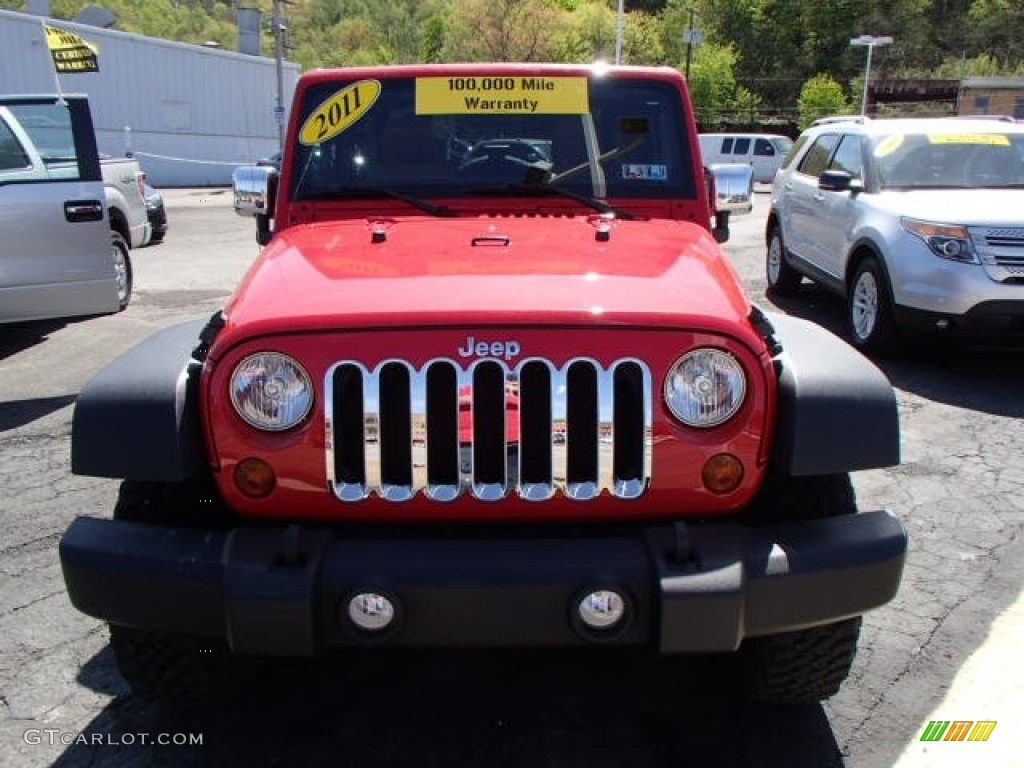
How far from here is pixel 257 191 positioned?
13.5 feet

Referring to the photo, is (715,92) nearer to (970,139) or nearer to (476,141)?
(970,139)

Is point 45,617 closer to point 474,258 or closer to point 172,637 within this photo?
point 172,637

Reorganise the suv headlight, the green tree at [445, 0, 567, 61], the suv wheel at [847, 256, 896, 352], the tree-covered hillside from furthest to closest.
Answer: the tree-covered hillside
the green tree at [445, 0, 567, 61]
the suv wheel at [847, 256, 896, 352]
the suv headlight

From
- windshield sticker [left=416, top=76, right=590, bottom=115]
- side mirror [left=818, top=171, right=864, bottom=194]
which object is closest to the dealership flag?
windshield sticker [left=416, top=76, right=590, bottom=115]

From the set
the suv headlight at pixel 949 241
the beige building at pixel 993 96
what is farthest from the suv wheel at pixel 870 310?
the beige building at pixel 993 96

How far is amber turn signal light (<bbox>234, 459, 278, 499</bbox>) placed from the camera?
237 cm

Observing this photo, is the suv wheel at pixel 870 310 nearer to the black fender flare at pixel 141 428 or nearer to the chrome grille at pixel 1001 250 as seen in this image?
the chrome grille at pixel 1001 250

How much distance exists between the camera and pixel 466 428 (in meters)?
2.29

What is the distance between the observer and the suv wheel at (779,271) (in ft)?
31.6

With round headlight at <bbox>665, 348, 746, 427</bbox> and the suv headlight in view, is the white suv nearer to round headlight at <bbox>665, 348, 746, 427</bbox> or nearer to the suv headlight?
the suv headlight

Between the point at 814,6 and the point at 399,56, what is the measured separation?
3519 cm

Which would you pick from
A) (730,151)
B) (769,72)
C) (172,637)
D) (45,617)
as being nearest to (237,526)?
(172,637)

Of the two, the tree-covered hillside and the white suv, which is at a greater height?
the tree-covered hillside

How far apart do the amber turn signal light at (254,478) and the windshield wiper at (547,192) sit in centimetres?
160
